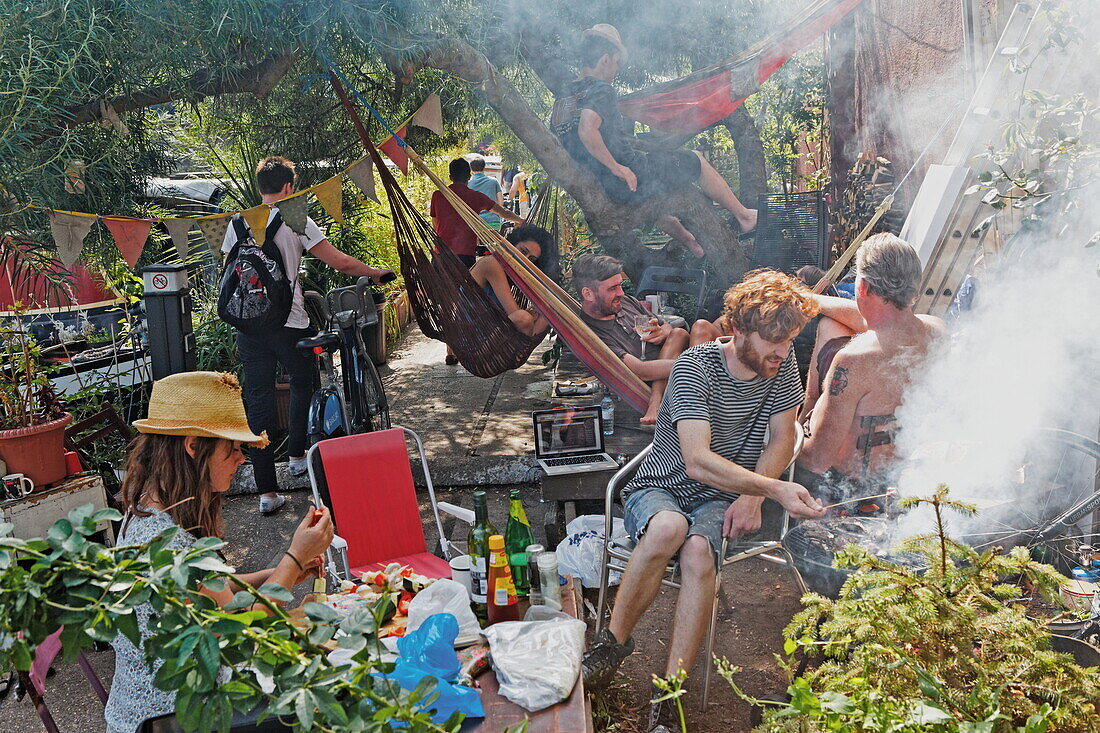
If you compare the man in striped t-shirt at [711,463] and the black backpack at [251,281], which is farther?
Result: the black backpack at [251,281]

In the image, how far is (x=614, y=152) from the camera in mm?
4930

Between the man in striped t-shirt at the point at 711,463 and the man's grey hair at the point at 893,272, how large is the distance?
35 cm

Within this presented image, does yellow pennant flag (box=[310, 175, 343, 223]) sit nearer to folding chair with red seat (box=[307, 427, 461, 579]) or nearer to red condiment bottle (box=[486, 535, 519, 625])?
folding chair with red seat (box=[307, 427, 461, 579])

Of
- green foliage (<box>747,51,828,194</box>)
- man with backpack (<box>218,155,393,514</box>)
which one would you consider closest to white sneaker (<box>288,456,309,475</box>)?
man with backpack (<box>218,155,393,514</box>)

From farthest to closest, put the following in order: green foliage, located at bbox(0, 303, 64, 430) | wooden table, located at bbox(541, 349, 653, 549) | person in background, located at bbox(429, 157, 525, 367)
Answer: person in background, located at bbox(429, 157, 525, 367) < wooden table, located at bbox(541, 349, 653, 549) < green foliage, located at bbox(0, 303, 64, 430)

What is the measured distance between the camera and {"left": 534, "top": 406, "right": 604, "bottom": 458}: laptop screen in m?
3.63

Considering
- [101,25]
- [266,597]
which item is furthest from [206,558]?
[101,25]

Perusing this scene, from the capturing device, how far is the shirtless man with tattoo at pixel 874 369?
111 inches

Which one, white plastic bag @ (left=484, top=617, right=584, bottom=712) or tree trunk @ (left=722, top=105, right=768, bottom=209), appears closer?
white plastic bag @ (left=484, top=617, right=584, bottom=712)

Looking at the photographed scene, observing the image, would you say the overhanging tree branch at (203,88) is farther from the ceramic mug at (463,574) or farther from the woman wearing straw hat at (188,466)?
the ceramic mug at (463,574)

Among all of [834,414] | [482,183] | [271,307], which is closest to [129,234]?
[271,307]

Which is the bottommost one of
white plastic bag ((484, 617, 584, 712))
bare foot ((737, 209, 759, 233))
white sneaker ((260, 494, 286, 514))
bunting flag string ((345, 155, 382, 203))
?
white sneaker ((260, 494, 286, 514))

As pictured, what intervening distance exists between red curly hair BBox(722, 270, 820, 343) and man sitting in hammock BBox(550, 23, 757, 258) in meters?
2.34

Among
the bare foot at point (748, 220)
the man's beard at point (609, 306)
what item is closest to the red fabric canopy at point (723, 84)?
the bare foot at point (748, 220)
